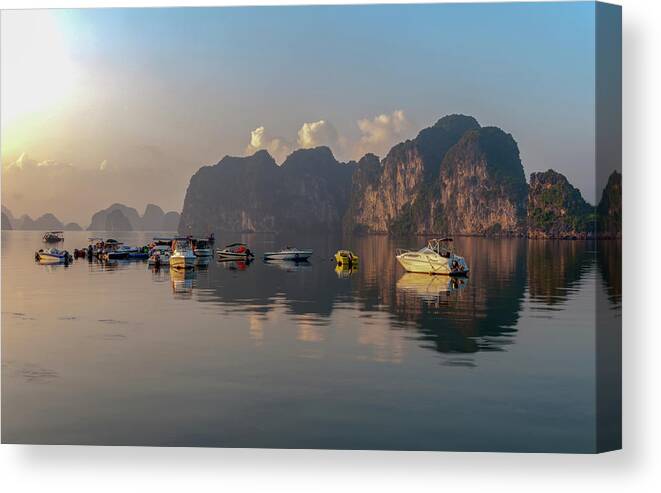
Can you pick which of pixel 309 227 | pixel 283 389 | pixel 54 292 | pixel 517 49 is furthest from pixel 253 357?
pixel 309 227

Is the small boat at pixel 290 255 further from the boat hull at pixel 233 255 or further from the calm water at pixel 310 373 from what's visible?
the calm water at pixel 310 373

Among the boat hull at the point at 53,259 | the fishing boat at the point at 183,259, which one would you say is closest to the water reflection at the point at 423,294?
the fishing boat at the point at 183,259

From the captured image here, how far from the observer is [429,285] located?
47.5m

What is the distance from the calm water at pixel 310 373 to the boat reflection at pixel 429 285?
481 centimetres

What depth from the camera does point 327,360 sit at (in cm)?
2081

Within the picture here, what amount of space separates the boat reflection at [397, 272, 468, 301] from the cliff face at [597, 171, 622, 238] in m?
22.5

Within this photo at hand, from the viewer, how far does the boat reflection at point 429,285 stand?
41344 millimetres

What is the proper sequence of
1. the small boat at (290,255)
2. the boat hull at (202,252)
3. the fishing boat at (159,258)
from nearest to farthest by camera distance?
the fishing boat at (159,258)
the boat hull at (202,252)
the small boat at (290,255)

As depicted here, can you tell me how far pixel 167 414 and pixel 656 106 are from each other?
39.4ft

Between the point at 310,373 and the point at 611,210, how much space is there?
A: 26.5ft

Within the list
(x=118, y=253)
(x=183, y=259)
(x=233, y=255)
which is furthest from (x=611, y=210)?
(x=118, y=253)

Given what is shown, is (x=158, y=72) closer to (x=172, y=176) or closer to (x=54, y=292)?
(x=172, y=176)

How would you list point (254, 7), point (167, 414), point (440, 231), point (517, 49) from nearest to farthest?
point (167, 414) → point (254, 7) → point (517, 49) → point (440, 231)

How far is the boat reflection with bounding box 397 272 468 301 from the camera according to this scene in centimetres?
4134
